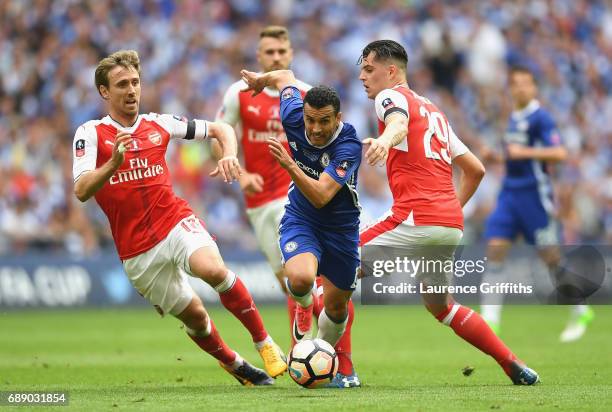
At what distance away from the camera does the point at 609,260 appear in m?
17.7

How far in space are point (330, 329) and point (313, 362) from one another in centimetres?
48

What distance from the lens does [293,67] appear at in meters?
22.3

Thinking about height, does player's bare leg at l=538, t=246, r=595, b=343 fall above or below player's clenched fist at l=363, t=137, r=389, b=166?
below

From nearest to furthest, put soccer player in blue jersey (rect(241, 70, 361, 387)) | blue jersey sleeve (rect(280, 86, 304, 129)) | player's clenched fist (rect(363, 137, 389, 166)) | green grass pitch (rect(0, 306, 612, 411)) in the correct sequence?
1. player's clenched fist (rect(363, 137, 389, 166))
2. green grass pitch (rect(0, 306, 612, 411))
3. soccer player in blue jersey (rect(241, 70, 361, 387))
4. blue jersey sleeve (rect(280, 86, 304, 129))

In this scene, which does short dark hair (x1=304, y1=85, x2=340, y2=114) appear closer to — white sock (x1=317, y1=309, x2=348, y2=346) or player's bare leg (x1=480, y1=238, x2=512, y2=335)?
white sock (x1=317, y1=309, x2=348, y2=346)

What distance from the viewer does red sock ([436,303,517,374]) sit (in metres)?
8.51

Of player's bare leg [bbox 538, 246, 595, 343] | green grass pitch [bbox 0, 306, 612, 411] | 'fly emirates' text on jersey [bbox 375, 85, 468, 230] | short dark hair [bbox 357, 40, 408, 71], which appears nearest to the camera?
green grass pitch [bbox 0, 306, 612, 411]

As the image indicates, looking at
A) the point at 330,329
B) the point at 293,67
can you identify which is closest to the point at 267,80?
the point at 330,329

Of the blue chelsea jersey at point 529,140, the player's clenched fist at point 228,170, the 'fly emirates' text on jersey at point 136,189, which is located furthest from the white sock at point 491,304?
the player's clenched fist at point 228,170

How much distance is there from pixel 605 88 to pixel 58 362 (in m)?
15.3

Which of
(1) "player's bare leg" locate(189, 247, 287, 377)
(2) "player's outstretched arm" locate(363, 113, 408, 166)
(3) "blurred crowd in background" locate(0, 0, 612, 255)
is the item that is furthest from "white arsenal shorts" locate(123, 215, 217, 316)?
(3) "blurred crowd in background" locate(0, 0, 612, 255)

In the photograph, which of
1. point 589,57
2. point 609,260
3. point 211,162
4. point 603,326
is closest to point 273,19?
point 211,162

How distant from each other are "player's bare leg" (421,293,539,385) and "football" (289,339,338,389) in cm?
101

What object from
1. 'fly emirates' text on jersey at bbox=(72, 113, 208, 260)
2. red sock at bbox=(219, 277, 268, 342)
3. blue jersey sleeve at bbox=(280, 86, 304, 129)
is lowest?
red sock at bbox=(219, 277, 268, 342)
